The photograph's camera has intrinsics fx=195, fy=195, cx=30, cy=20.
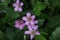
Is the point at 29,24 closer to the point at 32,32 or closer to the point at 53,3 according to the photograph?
the point at 32,32

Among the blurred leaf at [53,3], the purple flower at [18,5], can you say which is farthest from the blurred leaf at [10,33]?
the blurred leaf at [53,3]

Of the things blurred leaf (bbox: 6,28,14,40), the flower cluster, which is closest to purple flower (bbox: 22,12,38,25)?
the flower cluster

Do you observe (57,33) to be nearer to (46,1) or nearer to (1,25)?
(46,1)

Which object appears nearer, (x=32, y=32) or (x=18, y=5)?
(x=32, y=32)

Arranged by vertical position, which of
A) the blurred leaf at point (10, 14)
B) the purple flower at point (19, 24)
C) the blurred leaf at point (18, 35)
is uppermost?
the blurred leaf at point (10, 14)

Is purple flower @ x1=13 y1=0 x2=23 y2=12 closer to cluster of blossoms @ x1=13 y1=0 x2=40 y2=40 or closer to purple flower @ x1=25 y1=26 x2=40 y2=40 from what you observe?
cluster of blossoms @ x1=13 y1=0 x2=40 y2=40

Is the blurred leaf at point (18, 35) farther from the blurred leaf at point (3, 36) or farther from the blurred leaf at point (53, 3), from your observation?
the blurred leaf at point (53, 3)

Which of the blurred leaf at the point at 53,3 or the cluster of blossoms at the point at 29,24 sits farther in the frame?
the blurred leaf at the point at 53,3

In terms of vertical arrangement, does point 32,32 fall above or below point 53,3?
below

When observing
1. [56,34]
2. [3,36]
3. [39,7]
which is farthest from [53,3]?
[3,36]
